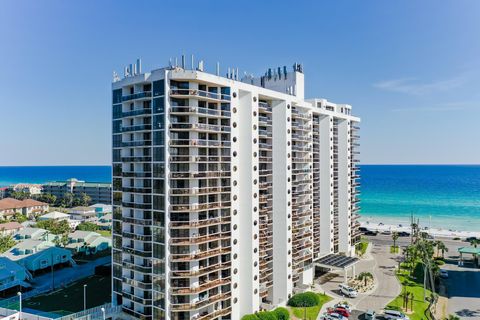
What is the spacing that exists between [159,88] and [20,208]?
142648 mm

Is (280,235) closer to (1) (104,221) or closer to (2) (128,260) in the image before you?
(2) (128,260)

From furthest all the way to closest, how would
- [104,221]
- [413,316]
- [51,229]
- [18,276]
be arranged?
[104,221] → [51,229] → [18,276] → [413,316]

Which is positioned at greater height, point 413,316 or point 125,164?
point 125,164

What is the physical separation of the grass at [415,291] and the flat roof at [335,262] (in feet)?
35.1

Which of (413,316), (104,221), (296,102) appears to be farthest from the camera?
(104,221)

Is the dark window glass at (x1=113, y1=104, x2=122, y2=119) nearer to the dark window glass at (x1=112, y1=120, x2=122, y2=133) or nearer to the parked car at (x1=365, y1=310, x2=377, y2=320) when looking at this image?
the dark window glass at (x1=112, y1=120, x2=122, y2=133)

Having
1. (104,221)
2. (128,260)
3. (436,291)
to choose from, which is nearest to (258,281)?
(128,260)

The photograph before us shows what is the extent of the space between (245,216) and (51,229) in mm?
83656

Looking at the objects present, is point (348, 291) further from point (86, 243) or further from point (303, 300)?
point (86, 243)

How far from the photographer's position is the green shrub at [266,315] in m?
55.5

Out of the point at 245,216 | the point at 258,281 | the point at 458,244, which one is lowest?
the point at 458,244

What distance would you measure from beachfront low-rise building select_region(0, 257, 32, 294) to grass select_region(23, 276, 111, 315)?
6923mm

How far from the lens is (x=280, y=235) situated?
6662 cm

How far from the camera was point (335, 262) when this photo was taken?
79.9 metres
